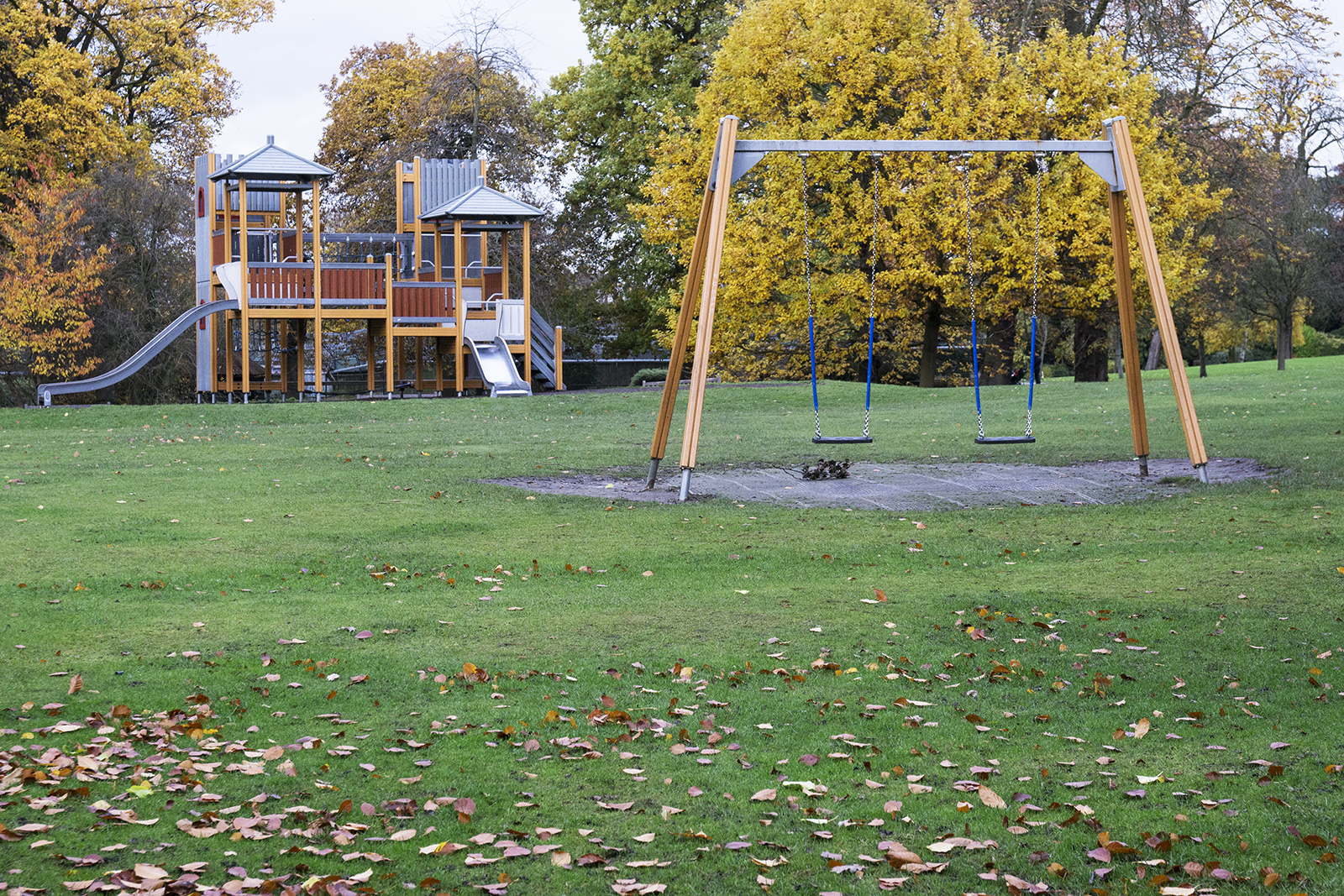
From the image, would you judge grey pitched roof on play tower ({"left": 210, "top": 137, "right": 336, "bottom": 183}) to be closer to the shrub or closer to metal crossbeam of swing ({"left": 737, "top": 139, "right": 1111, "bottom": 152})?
the shrub

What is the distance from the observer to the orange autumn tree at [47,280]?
26812 millimetres

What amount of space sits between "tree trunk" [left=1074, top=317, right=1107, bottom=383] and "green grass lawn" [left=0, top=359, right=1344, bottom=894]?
21.2 meters

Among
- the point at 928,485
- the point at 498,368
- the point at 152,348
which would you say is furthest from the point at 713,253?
the point at 152,348

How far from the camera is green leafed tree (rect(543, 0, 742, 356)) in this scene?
35219 millimetres

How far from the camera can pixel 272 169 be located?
25.1 m

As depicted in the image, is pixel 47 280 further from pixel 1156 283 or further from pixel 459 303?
pixel 1156 283

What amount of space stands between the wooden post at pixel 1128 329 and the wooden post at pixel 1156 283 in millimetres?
447

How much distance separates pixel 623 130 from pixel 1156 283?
26480mm

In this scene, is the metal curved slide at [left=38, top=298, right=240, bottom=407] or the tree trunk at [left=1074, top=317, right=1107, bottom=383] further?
the tree trunk at [left=1074, top=317, right=1107, bottom=383]

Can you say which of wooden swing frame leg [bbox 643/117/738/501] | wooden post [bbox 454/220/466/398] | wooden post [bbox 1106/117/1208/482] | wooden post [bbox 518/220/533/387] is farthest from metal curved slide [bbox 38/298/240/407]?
wooden post [bbox 1106/117/1208/482]

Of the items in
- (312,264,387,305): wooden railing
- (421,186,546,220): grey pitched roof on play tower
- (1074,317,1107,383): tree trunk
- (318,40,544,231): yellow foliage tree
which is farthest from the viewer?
(318,40,544,231): yellow foliage tree

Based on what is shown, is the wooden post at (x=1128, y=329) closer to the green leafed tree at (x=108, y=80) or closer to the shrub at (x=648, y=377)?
the shrub at (x=648, y=377)

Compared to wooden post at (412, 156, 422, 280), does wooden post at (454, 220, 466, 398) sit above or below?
below

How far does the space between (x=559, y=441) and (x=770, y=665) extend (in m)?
11.4
